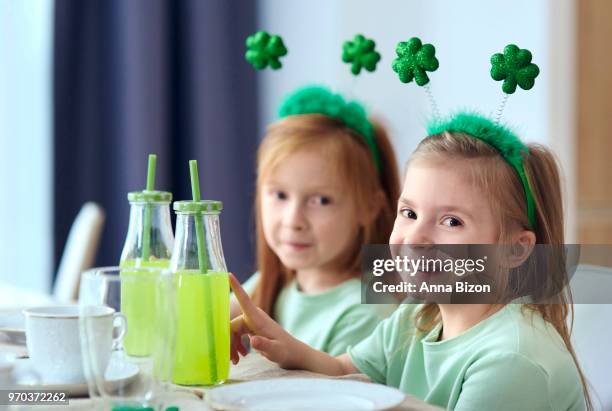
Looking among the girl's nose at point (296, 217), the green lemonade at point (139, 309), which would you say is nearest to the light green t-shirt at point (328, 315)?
the girl's nose at point (296, 217)

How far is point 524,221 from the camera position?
1.18 metres

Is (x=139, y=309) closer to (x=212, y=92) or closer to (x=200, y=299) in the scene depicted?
(x=200, y=299)

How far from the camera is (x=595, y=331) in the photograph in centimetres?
119

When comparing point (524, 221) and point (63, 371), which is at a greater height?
point (524, 221)

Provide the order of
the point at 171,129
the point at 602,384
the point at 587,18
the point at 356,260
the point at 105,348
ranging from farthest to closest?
the point at 171,129 → the point at 587,18 → the point at 356,260 → the point at 602,384 → the point at 105,348

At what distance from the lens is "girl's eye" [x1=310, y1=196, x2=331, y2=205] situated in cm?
174

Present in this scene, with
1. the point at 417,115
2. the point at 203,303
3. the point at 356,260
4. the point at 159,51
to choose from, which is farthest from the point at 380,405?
the point at 159,51

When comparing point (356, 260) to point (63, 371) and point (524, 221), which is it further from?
point (63, 371)

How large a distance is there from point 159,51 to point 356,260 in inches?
70.2

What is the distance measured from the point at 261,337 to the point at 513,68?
0.45 m

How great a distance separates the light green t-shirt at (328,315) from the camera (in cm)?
165

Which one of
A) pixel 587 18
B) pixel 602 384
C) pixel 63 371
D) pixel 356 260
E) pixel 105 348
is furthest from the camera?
pixel 587 18

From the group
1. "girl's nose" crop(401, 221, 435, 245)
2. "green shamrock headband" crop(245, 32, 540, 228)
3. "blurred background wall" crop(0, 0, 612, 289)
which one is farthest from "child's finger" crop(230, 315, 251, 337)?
"blurred background wall" crop(0, 0, 612, 289)

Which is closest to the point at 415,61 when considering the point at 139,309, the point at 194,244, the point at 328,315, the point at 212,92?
the point at 194,244
